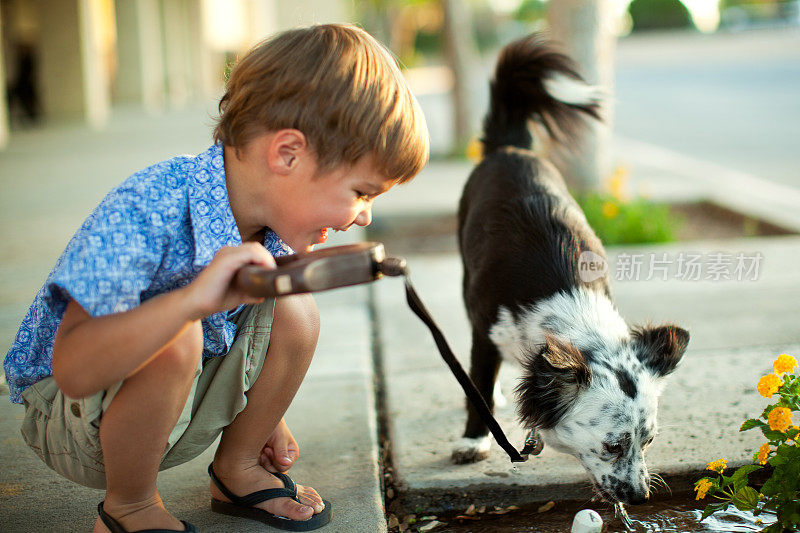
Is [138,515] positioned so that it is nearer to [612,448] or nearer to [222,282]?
[222,282]

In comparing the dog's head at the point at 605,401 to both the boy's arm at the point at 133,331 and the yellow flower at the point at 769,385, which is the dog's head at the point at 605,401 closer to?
the yellow flower at the point at 769,385

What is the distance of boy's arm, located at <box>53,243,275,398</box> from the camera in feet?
5.87

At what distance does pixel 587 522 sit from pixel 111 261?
1468 mm

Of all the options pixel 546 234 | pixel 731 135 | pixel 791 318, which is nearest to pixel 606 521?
pixel 546 234

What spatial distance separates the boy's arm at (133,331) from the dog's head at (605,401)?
102cm

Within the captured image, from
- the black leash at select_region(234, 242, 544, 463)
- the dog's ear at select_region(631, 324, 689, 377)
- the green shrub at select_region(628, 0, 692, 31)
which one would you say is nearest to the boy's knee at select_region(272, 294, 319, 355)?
the black leash at select_region(234, 242, 544, 463)

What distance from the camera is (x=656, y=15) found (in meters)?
54.0

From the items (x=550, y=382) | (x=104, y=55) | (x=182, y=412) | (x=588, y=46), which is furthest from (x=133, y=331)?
(x=104, y=55)

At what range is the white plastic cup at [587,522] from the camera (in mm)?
2270

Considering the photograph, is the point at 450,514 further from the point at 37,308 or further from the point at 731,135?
the point at 731,135

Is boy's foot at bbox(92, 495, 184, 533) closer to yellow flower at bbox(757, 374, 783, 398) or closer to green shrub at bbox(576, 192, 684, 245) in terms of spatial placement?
yellow flower at bbox(757, 374, 783, 398)

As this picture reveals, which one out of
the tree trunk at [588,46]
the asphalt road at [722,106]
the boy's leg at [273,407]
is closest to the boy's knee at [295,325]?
the boy's leg at [273,407]

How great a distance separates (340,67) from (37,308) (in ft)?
3.27

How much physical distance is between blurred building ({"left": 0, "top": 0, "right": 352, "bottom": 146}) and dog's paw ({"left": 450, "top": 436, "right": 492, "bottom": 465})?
9517 millimetres
